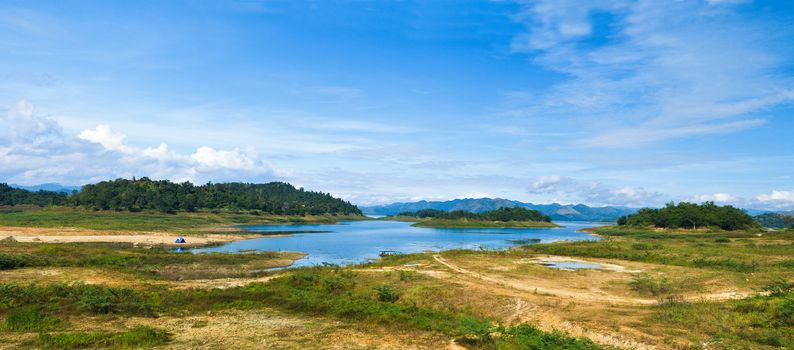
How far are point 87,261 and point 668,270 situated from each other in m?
61.8

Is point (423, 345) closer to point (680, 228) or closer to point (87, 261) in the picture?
point (87, 261)

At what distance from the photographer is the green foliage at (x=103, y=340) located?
65.2 feet

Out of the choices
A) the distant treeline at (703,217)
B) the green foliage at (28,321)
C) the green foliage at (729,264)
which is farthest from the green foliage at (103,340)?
the distant treeline at (703,217)

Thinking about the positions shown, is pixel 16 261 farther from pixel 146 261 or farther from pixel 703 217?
pixel 703 217

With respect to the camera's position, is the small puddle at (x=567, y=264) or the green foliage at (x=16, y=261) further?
the small puddle at (x=567, y=264)

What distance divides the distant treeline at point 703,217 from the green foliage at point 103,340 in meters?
149

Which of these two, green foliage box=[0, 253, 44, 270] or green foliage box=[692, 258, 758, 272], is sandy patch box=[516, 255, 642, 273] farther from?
green foliage box=[0, 253, 44, 270]

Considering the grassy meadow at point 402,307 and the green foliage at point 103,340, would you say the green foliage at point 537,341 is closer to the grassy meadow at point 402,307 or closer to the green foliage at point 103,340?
the grassy meadow at point 402,307

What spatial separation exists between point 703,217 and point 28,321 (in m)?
156

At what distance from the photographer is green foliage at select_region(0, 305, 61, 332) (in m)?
22.5

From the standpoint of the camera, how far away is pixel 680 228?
449 feet

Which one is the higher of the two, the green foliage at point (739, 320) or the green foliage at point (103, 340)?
the green foliage at point (739, 320)

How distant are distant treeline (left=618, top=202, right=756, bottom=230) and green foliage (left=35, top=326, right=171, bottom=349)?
488 ft

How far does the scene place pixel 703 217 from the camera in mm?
134375
